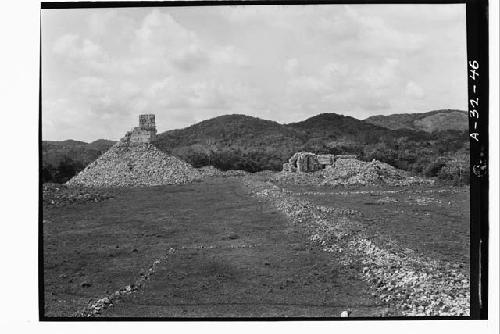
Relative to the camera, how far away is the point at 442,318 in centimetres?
852

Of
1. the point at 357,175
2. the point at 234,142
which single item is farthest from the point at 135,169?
the point at 357,175

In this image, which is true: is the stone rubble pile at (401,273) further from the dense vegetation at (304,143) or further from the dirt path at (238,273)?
the dense vegetation at (304,143)

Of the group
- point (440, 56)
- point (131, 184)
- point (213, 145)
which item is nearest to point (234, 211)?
point (213, 145)

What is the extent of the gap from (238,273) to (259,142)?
2.71 metres

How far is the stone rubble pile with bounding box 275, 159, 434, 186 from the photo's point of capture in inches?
382

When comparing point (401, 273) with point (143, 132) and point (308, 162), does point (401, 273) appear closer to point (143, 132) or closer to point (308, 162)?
point (308, 162)

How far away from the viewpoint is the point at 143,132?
30.4 feet

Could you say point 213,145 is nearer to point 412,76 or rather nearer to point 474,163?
point 412,76

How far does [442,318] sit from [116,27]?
821 centimetres

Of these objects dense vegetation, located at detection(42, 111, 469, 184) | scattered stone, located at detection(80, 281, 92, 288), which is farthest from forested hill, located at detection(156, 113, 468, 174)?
scattered stone, located at detection(80, 281, 92, 288)

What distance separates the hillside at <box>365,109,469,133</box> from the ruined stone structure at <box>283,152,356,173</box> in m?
1.03

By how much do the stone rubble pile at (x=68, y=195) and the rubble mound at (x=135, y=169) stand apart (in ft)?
0.54

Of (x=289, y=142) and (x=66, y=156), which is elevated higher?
(x=289, y=142)

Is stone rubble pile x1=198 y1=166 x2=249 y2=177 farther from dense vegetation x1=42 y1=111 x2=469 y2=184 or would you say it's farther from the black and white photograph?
the black and white photograph
